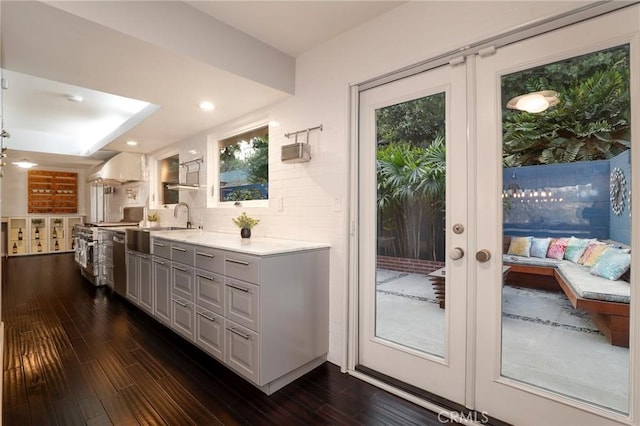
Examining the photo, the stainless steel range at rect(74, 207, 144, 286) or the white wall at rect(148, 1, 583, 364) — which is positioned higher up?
the white wall at rect(148, 1, 583, 364)

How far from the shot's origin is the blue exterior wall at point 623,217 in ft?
4.41

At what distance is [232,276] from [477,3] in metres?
2.24

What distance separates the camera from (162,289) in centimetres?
288

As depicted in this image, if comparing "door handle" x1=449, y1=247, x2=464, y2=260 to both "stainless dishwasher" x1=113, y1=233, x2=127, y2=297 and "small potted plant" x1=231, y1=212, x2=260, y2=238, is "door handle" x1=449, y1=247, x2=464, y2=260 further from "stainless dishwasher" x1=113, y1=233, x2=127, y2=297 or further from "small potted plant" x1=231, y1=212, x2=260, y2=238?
"stainless dishwasher" x1=113, y1=233, x2=127, y2=297

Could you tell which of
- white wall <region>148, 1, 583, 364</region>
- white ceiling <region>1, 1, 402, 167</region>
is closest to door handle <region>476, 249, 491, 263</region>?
white wall <region>148, 1, 583, 364</region>

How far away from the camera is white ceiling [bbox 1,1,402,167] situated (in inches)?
66.6

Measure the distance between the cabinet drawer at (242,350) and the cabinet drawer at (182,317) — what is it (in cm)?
53

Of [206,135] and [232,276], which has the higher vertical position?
[206,135]

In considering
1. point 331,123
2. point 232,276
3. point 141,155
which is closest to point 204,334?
point 232,276

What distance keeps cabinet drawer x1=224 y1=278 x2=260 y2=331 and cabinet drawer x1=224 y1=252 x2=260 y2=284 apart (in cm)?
4

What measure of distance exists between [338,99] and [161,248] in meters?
2.17

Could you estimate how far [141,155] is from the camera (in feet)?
17.2

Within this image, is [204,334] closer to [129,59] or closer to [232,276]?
[232,276]

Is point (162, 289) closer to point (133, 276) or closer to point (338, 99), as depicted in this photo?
point (133, 276)
